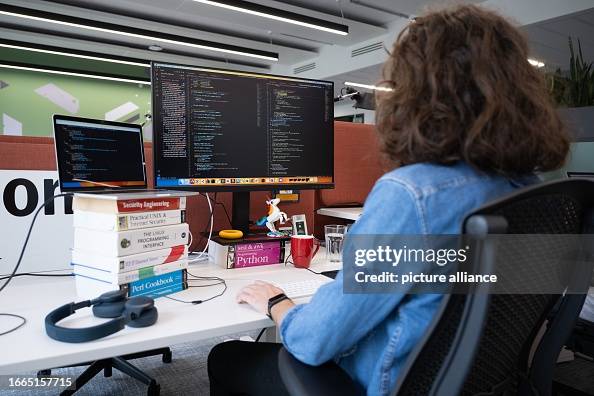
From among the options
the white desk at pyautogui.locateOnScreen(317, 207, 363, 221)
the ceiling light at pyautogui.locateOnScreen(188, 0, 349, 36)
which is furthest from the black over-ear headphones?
the ceiling light at pyautogui.locateOnScreen(188, 0, 349, 36)

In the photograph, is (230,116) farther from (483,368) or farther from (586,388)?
(586,388)

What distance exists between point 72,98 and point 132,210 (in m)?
7.71

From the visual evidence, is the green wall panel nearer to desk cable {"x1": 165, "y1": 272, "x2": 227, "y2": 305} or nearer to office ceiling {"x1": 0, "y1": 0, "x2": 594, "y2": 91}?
office ceiling {"x1": 0, "y1": 0, "x2": 594, "y2": 91}

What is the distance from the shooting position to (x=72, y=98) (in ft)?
25.0

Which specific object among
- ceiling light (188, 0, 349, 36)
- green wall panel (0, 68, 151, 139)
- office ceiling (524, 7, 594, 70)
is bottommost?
green wall panel (0, 68, 151, 139)

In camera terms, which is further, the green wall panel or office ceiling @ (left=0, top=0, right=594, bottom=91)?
the green wall panel

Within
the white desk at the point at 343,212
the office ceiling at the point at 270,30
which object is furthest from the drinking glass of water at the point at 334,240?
the office ceiling at the point at 270,30

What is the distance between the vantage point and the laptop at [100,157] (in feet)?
3.60

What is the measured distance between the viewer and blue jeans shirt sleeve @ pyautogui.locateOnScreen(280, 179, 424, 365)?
62 centimetres

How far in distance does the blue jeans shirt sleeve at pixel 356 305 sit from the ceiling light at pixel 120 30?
597 cm

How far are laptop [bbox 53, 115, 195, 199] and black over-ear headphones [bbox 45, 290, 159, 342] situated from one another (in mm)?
235

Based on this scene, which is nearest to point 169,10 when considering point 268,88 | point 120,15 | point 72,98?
point 120,15

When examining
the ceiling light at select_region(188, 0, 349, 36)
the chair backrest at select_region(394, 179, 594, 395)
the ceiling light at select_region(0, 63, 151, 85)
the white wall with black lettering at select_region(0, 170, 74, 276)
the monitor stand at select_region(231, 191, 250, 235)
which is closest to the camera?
the chair backrest at select_region(394, 179, 594, 395)

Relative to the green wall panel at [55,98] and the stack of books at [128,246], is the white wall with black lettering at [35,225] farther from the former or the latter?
the green wall panel at [55,98]
